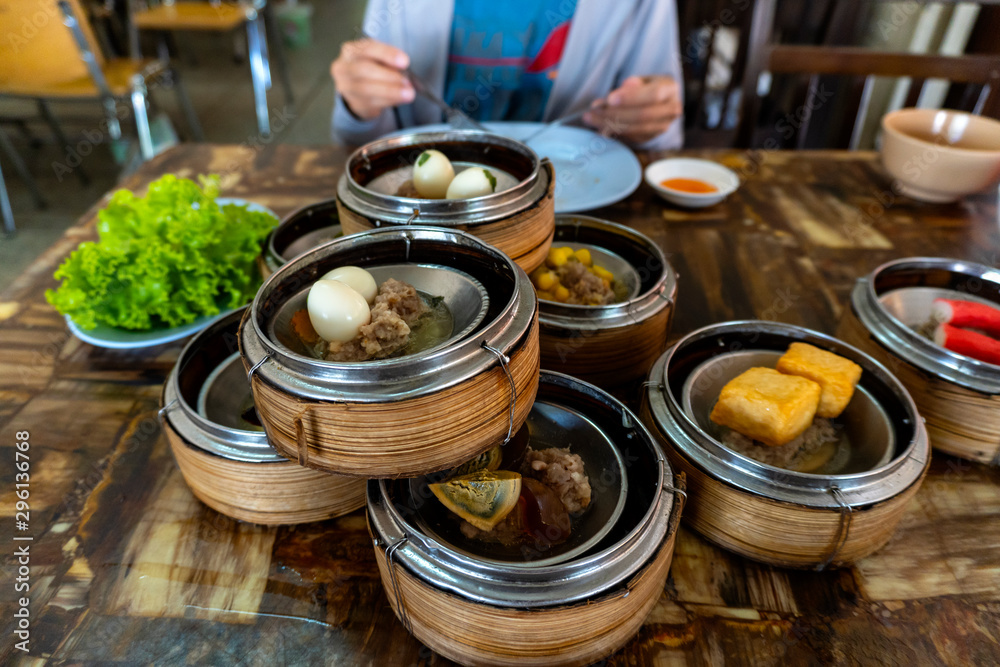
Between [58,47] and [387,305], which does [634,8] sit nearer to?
[387,305]

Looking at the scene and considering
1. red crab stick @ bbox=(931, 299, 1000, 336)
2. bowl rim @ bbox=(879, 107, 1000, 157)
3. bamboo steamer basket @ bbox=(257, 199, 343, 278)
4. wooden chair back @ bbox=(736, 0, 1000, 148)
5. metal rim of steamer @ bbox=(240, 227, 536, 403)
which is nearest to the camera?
metal rim of steamer @ bbox=(240, 227, 536, 403)

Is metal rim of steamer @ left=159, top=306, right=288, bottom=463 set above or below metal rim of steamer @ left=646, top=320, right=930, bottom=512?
below

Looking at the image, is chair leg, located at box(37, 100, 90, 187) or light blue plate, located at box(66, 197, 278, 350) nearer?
light blue plate, located at box(66, 197, 278, 350)

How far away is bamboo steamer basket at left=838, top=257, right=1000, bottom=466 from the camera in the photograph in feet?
4.03

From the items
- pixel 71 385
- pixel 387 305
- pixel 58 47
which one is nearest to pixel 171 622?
pixel 387 305

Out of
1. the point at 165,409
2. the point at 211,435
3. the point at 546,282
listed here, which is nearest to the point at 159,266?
the point at 165,409

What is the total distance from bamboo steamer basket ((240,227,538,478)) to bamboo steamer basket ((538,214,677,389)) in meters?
0.34

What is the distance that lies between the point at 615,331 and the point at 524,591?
652 mm

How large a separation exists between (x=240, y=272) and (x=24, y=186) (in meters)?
4.26

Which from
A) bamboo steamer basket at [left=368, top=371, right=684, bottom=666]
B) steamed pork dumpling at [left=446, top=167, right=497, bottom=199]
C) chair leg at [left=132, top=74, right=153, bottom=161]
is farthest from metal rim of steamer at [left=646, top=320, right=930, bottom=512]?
chair leg at [left=132, top=74, right=153, bottom=161]

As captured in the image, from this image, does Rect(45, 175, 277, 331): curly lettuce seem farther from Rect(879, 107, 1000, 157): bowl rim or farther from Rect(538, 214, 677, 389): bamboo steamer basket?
Rect(879, 107, 1000, 157): bowl rim

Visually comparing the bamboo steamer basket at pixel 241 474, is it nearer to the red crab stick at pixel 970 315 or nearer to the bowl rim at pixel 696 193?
the red crab stick at pixel 970 315

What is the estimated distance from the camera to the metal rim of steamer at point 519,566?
842 mm

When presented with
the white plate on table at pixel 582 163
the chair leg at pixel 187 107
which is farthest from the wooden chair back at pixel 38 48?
the white plate on table at pixel 582 163
